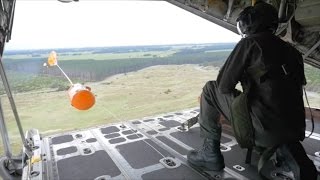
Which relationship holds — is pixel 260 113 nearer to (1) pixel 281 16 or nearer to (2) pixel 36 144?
(1) pixel 281 16

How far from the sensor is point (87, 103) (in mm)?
2836

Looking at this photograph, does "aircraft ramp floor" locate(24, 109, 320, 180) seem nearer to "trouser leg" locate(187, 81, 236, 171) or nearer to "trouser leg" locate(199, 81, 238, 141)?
"trouser leg" locate(187, 81, 236, 171)

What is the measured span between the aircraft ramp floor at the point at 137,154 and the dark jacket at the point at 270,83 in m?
0.50

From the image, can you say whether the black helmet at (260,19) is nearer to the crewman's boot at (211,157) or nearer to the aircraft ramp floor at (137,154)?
the crewman's boot at (211,157)

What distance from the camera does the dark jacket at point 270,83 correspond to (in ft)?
5.36

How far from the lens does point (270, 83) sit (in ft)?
5.35

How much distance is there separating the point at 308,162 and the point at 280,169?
1.42 ft

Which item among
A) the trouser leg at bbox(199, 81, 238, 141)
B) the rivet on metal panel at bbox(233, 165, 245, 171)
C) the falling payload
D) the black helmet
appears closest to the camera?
the black helmet

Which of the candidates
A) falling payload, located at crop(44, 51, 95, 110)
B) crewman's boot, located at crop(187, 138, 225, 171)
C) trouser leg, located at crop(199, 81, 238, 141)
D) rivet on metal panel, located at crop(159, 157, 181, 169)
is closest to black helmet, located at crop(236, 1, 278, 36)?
trouser leg, located at crop(199, 81, 238, 141)

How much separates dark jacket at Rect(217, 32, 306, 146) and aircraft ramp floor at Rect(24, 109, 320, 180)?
1.65 feet

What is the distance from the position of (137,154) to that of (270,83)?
1425mm

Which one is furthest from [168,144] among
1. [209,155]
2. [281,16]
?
[281,16]

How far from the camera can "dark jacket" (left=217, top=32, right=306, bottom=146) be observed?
1633 mm

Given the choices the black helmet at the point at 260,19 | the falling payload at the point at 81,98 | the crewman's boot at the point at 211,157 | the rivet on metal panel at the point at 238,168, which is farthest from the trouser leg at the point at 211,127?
the falling payload at the point at 81,98
